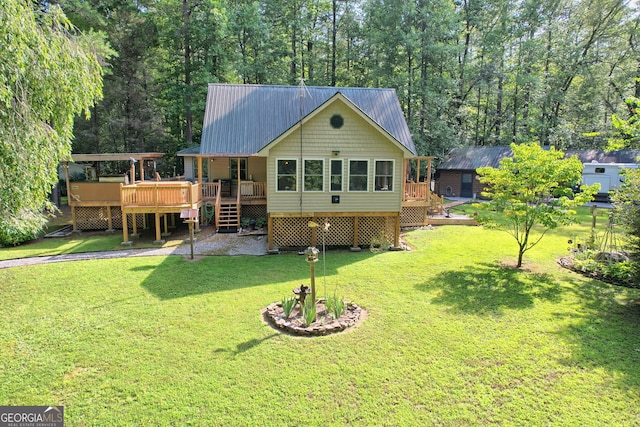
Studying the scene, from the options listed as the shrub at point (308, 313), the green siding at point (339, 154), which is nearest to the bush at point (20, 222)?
the shrub at point (308, 313)

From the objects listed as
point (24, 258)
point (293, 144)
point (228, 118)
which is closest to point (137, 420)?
point (293, 144)

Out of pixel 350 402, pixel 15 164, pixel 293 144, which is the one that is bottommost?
pixel 350 402

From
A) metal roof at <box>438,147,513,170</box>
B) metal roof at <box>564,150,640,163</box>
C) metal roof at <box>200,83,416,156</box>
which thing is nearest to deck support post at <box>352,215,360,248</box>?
metal roof at <box>200,83,416,156</box>

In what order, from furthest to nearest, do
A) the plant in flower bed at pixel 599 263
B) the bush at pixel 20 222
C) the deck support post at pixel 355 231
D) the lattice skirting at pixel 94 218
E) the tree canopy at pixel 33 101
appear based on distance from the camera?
the lattice skirting at pixel 94 218 < the deck support post at pixel 355 231 < the plant in flower bed at pixel 599 263 < the bush at pixel 20 222 < the tree canopy at pixel 33 101

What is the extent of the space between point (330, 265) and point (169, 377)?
6.68 meters

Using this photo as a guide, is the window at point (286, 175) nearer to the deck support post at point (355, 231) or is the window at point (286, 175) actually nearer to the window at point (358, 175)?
the window at point (358, 175)

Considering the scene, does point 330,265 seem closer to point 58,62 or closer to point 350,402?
point 350,402

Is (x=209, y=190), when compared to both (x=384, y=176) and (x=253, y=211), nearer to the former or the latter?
(x=253, y=211)

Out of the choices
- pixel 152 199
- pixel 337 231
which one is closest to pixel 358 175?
pixel 337 231

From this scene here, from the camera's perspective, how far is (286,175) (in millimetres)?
12938

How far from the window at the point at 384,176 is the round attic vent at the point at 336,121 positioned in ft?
6.40

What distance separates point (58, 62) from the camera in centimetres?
787

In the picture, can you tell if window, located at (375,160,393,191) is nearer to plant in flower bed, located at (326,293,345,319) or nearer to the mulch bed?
the mulch bed

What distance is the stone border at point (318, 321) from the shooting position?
7168mm
